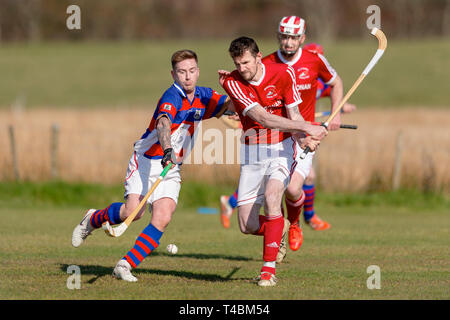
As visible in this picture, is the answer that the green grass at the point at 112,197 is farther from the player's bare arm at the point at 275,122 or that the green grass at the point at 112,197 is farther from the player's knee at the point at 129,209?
the player's bare arm at the point at 275,122

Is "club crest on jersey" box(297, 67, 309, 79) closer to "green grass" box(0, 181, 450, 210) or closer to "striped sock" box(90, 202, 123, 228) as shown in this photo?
"striped sock" box(90, 202, 123, 228)

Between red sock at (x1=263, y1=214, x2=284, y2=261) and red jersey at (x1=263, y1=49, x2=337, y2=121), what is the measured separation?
2.81 m

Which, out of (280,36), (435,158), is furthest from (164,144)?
(435,158)

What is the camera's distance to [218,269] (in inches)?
389

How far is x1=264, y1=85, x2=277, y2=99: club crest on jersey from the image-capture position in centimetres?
862

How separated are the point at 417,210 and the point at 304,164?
933 cm

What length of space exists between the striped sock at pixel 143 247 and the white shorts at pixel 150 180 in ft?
1.18

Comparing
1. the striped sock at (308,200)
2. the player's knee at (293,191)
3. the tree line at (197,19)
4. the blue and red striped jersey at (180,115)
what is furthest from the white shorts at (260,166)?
the tree line at (197,19)

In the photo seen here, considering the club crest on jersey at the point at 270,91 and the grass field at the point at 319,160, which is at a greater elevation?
the club crest on jersey at the point at 270,91

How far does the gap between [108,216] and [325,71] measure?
4.08 metres

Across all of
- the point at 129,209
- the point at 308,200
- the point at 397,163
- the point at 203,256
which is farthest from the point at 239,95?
the point at 397,163

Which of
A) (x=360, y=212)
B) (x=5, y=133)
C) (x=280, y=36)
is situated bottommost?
(x=360, y=212)

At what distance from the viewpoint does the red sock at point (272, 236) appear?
839 centimetres
